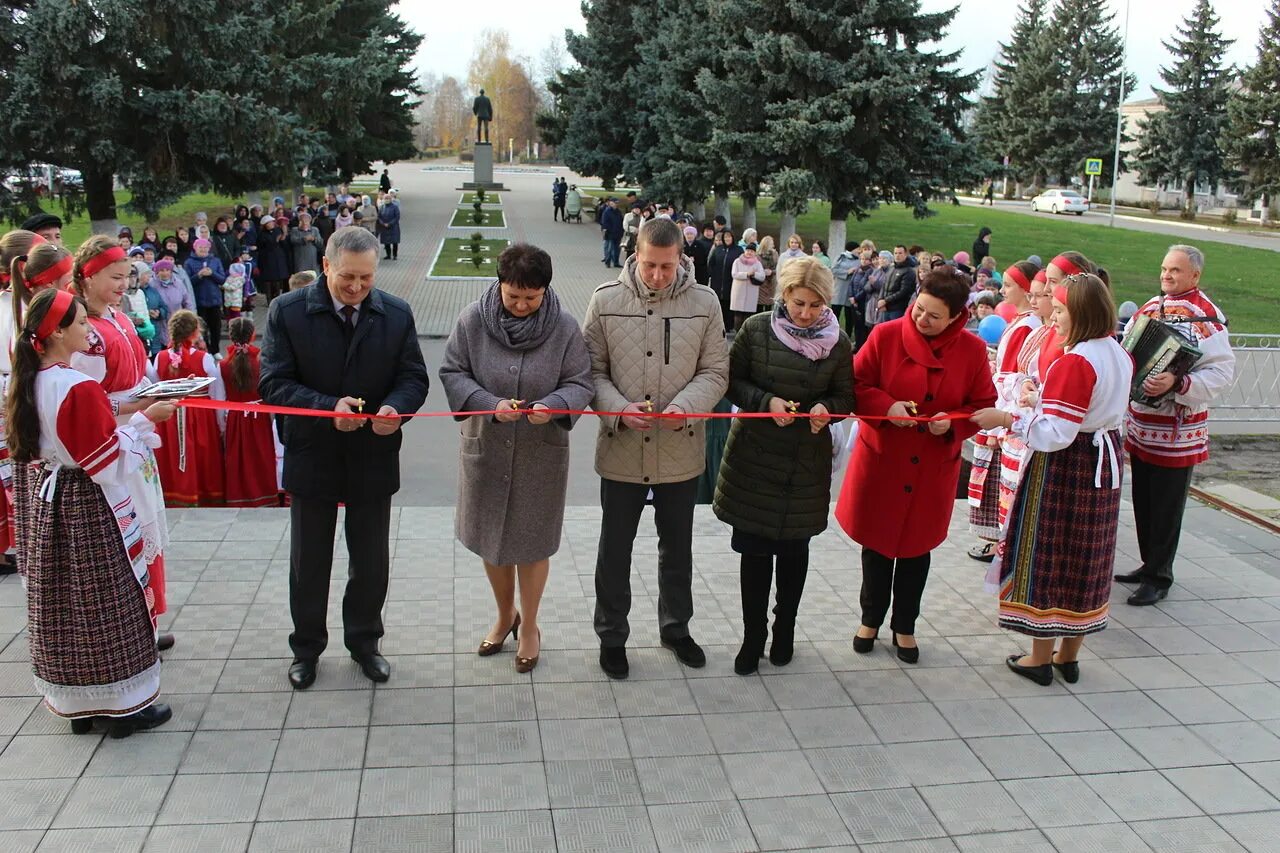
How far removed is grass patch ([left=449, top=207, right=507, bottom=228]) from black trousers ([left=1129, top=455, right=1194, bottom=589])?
30327 mm

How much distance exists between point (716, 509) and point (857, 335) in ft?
40.4

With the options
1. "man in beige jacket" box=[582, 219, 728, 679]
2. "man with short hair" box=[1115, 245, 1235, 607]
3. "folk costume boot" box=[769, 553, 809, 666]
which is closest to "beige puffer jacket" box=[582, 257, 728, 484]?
"man in beige jacket" box=[582, 219, 728, 679]

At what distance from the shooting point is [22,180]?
59.4 feet

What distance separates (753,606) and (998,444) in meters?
2.29

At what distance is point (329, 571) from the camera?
4.65 meters


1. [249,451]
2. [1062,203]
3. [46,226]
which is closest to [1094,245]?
[1062,203]

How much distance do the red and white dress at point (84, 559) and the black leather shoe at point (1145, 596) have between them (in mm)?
5070

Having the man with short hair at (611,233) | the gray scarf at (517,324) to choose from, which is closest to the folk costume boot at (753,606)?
the gray scarf at (517,324)

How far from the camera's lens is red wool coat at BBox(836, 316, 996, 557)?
4.77m

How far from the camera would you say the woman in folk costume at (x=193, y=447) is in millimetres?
7523

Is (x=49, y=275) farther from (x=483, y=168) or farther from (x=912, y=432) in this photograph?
(x=483, y=168)

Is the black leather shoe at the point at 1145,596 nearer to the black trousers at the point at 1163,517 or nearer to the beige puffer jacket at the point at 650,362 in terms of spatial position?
the black trousers at the point at 1163,517

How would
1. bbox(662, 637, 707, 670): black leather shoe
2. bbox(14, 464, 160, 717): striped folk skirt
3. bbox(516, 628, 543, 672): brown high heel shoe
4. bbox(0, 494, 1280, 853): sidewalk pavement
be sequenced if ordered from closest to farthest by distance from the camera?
bbox(0, 494, 1280, 853): sidewalk pavement < bbox(14, 464, 160, 717): striped folk skirt < bbox(516, 628, 543, 672): brown high heel shoe < bbox(662, 637, 707, 670): black leather shoe

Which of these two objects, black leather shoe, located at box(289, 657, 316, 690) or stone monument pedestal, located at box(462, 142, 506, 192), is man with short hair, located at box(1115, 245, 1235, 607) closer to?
black leather shoe, located at box(289, 657, 316, 690)
